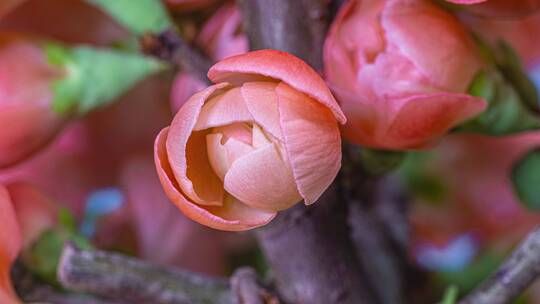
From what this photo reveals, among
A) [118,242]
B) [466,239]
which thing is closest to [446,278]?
[466,239]

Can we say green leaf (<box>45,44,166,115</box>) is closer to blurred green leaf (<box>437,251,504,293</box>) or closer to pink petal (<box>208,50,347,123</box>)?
pink petal (<box>208,50,347,123</box>)

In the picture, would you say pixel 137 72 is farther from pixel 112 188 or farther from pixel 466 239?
pixel 466 239

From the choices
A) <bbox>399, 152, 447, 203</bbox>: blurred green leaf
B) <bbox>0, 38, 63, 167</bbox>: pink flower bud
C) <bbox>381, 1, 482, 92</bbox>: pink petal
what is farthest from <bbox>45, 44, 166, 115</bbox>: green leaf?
<bbox>399, 152, 447, 203</bbox>: blurred green leaf

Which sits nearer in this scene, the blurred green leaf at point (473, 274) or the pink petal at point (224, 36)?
the pink petal at point (224, 36)

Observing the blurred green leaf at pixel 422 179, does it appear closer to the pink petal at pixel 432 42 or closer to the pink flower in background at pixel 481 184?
the pink flower in background at pixel 481 184

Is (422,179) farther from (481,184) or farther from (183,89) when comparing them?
(183,89)

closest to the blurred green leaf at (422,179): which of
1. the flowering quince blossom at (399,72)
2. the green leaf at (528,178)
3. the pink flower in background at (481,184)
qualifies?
the pink flower in background at (481,184)
